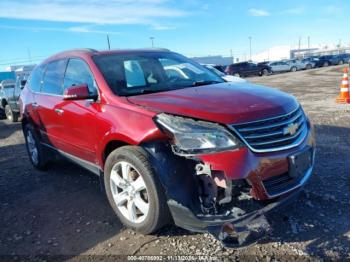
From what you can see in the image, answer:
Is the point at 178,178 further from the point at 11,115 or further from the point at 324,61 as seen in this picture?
the point at 324,61

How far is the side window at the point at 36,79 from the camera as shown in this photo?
5.60 m

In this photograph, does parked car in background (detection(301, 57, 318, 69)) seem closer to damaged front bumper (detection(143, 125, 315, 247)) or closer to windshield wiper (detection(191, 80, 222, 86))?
windshield wiper (detection(191, 80, 222, 86))

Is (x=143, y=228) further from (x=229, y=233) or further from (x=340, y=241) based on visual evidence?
(x=340, y=241)

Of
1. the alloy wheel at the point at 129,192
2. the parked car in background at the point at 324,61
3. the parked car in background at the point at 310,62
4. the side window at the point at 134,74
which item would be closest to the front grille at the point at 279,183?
the alloy wheel at the point at 129,192

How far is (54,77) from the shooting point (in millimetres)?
5102

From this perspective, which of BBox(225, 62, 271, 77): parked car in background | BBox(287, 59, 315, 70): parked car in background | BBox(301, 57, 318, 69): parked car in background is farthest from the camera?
BBox(301, 57, 318, 69): parked car in background

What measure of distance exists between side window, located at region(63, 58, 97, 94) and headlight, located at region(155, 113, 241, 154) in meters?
→ 1.34

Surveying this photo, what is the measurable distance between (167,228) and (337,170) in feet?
8.60

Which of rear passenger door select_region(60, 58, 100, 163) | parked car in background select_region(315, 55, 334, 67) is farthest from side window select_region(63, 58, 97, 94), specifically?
parked car in background select_region(315, 55, 334, 67)

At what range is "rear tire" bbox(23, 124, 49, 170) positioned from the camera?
5.74 metres

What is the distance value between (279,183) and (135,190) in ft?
4.30

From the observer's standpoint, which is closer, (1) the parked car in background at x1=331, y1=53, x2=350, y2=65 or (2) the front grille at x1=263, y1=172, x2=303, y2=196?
(2) the front grille at x1=263, y1=172, x2=303, y2=196

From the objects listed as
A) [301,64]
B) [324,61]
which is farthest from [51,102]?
[324,61]

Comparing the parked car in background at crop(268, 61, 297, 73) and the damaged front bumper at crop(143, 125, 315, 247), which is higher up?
the damaged front bumper at crop(143, 125, 315, 247)
